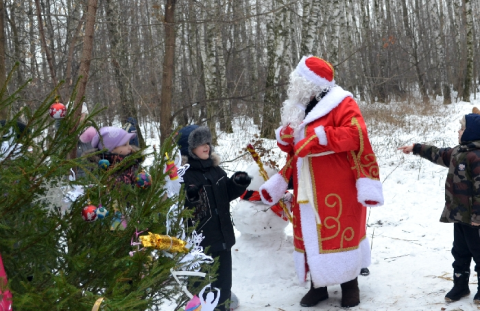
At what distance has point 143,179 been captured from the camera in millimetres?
1828

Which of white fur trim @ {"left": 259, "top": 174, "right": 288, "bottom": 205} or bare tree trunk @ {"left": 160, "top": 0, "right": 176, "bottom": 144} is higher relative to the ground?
bare tree trunk @ {"left": 160, "top": 0, "right": 176, "bottom": 144}

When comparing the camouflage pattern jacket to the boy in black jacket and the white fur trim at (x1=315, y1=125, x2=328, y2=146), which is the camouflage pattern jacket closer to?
the white fur trim at (x1=315, y1=125, x2=328, y2=146)

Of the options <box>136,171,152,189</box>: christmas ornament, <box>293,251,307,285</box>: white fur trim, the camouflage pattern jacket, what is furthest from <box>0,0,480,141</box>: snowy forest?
the camouflage pattern jacket

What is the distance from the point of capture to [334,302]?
13.0 ft

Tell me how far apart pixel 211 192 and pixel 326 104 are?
1117 mm

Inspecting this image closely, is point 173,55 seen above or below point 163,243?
above

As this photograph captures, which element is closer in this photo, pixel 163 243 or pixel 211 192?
pixel 163 243

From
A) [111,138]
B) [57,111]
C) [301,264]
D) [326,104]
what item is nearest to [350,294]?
[301,264]

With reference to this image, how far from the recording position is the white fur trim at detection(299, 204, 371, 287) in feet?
12.0

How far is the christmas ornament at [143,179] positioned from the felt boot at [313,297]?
8.09 feet

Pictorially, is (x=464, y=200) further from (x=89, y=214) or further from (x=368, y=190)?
(x=89, y=214)

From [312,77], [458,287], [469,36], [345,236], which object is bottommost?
[458,287]

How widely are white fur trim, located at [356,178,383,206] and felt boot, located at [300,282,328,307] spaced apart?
88 centimetres

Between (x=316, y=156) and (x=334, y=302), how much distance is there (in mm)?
1267
